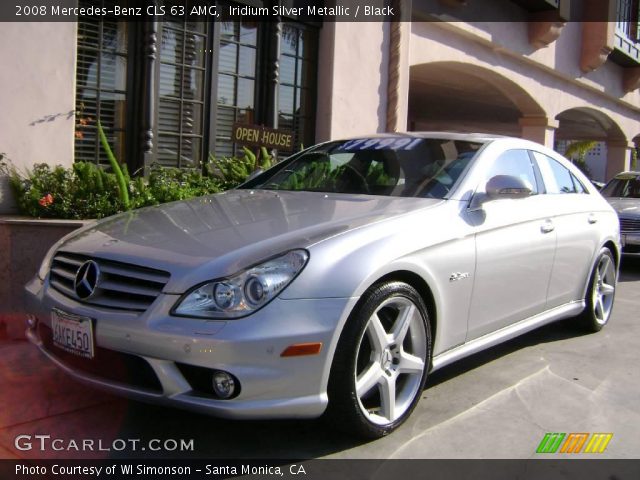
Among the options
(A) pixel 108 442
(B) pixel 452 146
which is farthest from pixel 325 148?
(A) pixel 108 442

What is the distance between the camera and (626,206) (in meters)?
9.77

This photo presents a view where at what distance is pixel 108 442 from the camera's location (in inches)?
128

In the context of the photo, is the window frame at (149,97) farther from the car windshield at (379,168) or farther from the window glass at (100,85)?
the car windshield at (379,168)

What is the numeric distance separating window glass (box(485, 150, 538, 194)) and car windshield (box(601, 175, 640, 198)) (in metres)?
6.40

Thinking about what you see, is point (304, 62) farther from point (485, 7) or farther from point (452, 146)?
point (452, 146)

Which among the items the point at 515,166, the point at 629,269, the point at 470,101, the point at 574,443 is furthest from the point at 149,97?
the point at 470,101

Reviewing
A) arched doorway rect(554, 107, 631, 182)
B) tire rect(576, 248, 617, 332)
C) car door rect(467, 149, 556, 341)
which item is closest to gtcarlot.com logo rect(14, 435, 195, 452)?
car door rect(467, 149, 556, 341)

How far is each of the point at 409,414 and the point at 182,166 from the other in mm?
4830

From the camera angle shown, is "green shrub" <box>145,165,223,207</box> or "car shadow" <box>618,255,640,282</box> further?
"car shadow" <box>618,255,640,282</box>

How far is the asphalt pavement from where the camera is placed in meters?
3.25

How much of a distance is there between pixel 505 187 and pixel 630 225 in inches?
250

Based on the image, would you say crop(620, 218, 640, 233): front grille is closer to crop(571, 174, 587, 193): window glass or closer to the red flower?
crop(571, 174, 587, 193): window glass

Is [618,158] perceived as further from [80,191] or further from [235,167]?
[80,191]

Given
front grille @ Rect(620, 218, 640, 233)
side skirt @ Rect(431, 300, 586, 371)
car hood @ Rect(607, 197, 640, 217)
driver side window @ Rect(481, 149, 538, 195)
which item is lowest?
side skirt @ Rect(431, 300, 586, 371)
